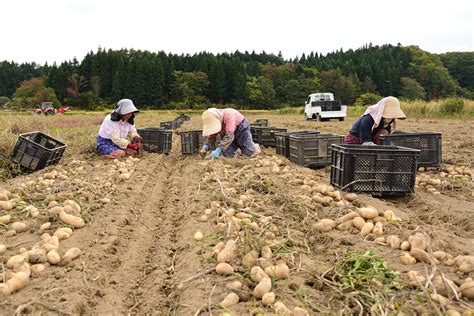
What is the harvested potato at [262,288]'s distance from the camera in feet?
7.54

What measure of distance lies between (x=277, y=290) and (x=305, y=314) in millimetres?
336

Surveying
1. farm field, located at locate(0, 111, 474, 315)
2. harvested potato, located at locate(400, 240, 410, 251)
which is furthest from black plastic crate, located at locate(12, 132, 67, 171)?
harvested potato, located at locate(400, 240, 410, 251)

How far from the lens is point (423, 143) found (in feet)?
19.9

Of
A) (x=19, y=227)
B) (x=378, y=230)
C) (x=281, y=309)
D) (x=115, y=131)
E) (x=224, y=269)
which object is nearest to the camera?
(x=281, y=309)

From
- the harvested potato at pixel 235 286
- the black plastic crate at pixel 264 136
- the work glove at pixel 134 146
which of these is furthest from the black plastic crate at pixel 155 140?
the harvested potato at pixel 235 286

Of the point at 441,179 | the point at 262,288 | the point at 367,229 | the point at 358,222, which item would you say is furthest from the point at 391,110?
the point at 262,288

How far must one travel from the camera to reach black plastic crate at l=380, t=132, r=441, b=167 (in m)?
5.91

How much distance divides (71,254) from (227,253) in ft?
3.85

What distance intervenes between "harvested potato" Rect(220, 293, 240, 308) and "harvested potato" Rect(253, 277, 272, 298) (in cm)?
12

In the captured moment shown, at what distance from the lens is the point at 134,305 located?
8.25 ft

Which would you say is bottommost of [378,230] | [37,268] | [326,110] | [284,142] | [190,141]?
[37,268]

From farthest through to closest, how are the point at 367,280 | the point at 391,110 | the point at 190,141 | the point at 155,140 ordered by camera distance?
the point at 155,140 < the point at 190,141 < the point at 391,110 < the point at 367,280

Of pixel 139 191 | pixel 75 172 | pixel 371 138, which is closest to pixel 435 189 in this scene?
pixel 371 138

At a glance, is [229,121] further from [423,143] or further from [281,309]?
[281,309]
